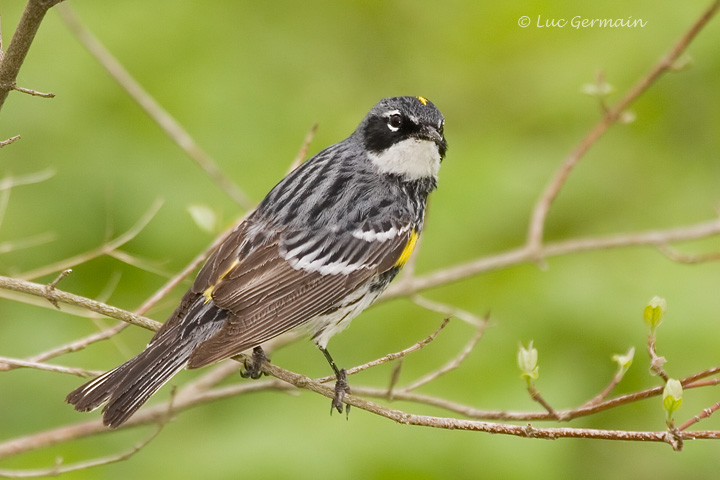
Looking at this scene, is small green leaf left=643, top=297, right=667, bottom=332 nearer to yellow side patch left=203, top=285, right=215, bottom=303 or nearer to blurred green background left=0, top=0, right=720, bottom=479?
blurred green background left=0, top=0, right=720, bottom=479

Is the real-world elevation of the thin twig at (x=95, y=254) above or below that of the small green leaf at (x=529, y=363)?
above

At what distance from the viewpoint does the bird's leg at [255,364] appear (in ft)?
11.1

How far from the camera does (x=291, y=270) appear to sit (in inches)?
142

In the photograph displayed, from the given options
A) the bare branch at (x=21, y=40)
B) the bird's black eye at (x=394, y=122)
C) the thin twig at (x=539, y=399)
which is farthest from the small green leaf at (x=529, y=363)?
the bare branch at (x=21, y=40)

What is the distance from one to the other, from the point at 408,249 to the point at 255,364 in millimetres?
818

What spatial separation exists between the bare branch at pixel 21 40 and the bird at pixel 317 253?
1146 mm

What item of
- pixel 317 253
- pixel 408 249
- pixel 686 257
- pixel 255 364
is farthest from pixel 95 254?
pixel 686 257

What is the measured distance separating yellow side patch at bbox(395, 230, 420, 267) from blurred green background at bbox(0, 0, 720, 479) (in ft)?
1.93

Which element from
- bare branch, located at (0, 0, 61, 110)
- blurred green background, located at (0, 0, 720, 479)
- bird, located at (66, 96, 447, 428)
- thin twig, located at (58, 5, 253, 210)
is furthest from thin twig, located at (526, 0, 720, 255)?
bare branch, located at (0, 0, 61, 110)

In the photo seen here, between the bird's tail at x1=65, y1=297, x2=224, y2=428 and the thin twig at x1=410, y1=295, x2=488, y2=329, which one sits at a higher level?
the thin twig at x1=410, y1=295, x2=488, y2=329

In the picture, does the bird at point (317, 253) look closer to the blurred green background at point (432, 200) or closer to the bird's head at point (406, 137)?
the bird's head at point (406, 137)

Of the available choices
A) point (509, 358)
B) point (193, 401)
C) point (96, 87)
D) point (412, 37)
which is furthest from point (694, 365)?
point (96, 87)

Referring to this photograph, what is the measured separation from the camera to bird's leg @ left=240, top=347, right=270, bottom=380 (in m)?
3.37

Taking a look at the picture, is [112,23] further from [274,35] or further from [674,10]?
[674,10]
